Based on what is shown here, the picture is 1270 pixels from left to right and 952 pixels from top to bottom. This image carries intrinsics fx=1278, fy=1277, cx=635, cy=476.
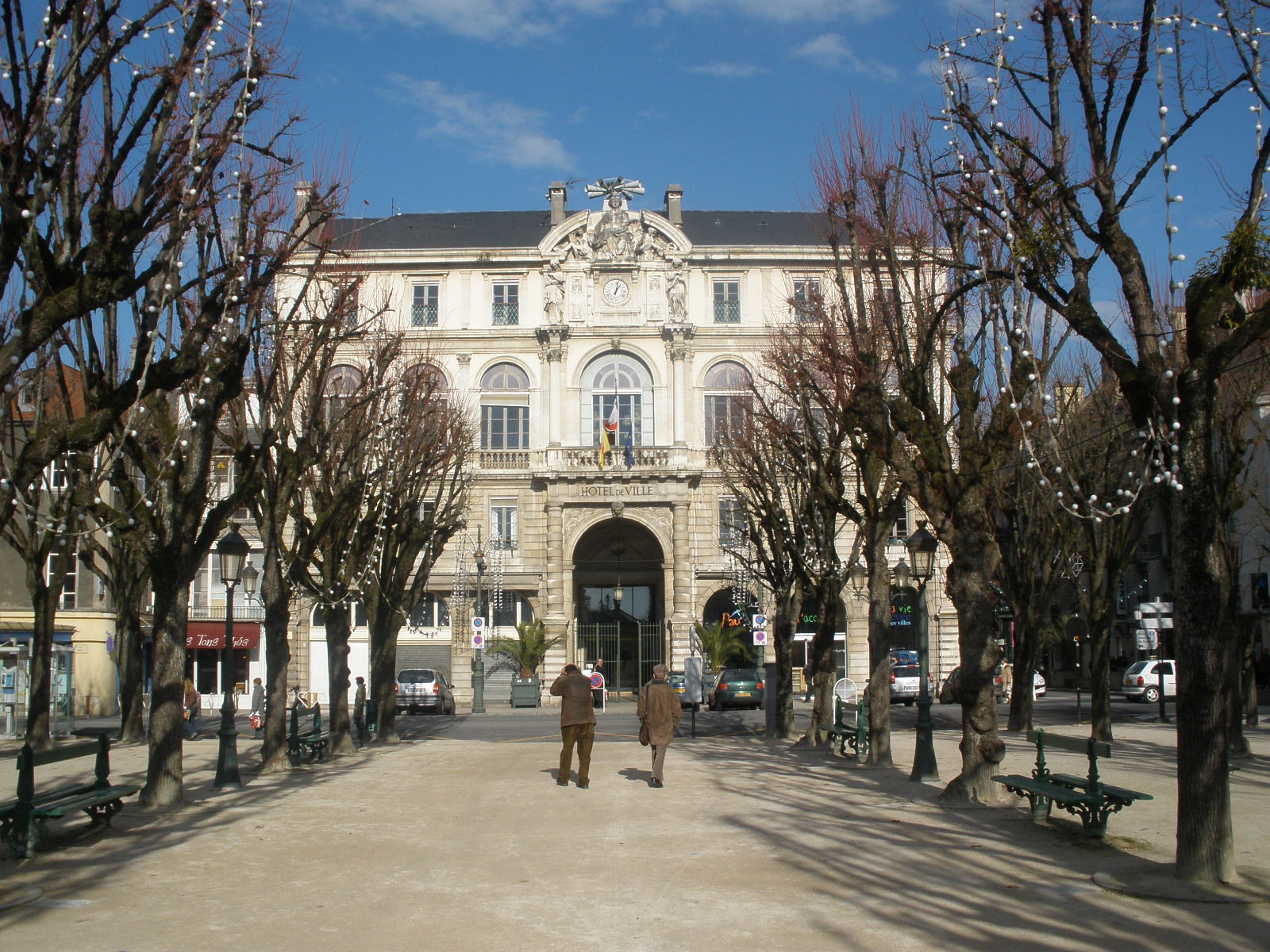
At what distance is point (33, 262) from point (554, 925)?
6.08 meters

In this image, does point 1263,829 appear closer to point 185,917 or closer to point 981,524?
point 981,524

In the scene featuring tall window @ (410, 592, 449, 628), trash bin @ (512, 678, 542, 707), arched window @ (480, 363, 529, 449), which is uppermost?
arched window @ (480, 363, 529, 449)

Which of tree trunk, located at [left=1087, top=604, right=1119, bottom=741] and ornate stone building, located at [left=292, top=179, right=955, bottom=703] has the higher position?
ornate stone building, located at [left=292, top=179, right=955, bottom=703]

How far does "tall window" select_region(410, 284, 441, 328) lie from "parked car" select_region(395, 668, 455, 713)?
15627mm

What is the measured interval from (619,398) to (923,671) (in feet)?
108

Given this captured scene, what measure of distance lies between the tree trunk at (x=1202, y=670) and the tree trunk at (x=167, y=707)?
10.4 metres

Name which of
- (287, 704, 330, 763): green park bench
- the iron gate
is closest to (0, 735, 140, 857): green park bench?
(287, 704, 330, 763): green park bench

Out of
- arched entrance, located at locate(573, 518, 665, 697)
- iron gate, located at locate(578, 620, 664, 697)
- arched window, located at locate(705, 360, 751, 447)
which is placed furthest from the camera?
arched entrance, located at locate(573, 518, 665, 697)

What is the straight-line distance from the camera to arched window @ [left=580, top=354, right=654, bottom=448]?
4950 cm

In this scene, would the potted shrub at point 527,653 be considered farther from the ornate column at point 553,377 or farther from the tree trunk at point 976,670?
the tree trunk at point 976,670

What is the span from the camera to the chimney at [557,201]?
5441 cm

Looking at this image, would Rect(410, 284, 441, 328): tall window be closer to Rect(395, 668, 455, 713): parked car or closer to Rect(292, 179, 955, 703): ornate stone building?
Rect(292, 179, 955, 703): ornate stone building

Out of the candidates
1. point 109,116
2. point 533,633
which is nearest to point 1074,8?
point 109,116

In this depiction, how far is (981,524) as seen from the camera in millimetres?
14055
